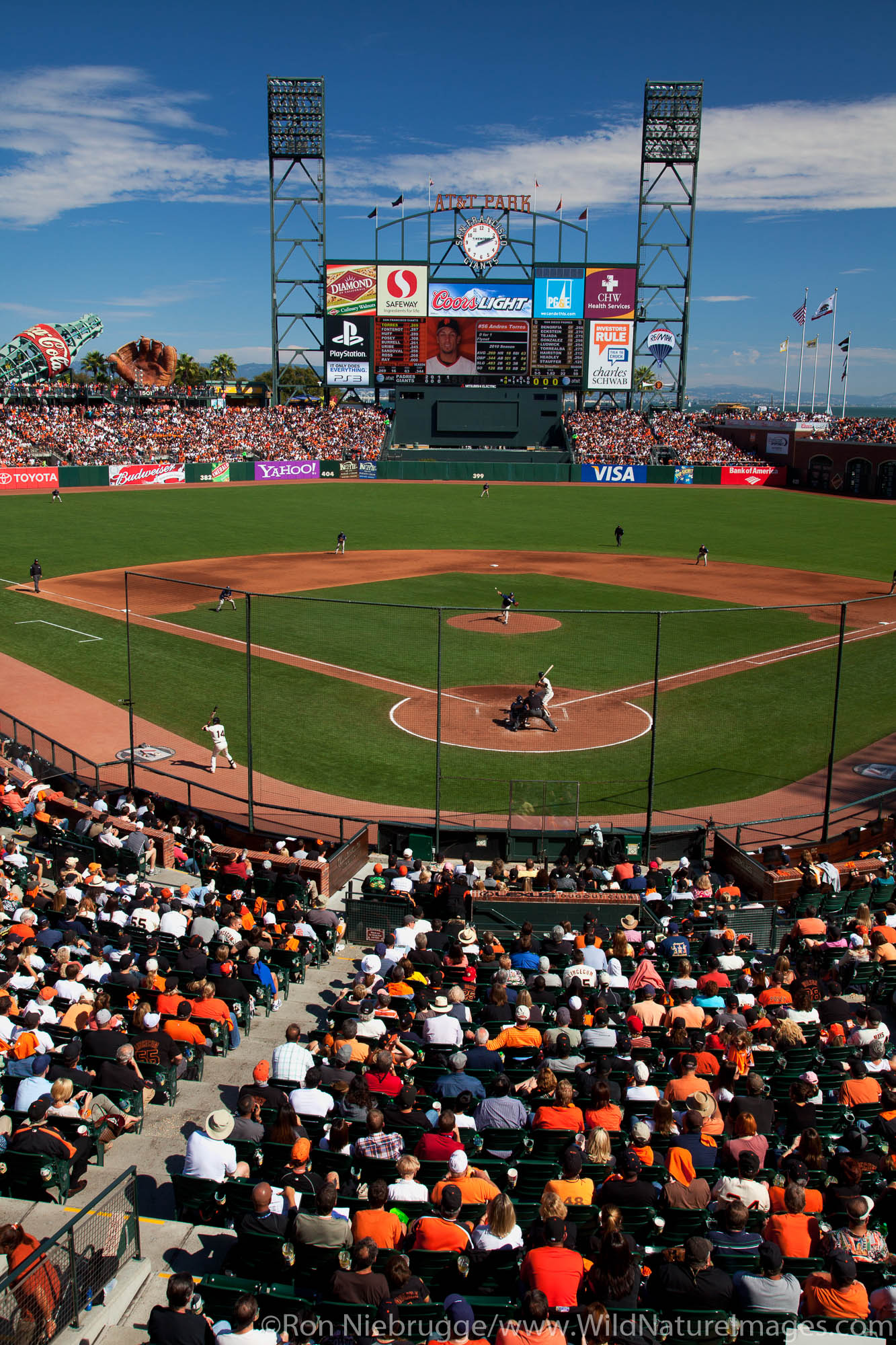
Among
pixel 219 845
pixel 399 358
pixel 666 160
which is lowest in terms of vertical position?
pixel 219 845

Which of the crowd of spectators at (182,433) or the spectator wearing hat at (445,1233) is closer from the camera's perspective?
the spectator wearing hat at (445,1233)

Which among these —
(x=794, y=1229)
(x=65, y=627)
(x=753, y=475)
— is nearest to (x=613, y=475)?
(x=753, y=475)

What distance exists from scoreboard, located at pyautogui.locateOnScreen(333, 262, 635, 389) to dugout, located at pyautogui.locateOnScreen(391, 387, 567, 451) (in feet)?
3.96

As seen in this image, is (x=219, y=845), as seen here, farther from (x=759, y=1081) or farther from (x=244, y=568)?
(x=244, y=568)

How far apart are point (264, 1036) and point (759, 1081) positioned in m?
5.11

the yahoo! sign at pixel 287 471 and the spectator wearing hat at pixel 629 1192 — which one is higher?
the yahoo! sign at pixel 287 471

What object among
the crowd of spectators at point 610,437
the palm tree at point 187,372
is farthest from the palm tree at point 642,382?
the palm tree at point 187,372

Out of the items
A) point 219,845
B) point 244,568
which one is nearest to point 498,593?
point 244,568

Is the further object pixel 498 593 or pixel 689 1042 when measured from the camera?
pixel 498 593

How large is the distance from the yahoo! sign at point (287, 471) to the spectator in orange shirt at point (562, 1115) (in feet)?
275

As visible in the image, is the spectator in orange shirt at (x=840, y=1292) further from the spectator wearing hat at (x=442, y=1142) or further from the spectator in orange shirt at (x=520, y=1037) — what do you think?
the spectator in orange shirt at (x=520, y=1037)

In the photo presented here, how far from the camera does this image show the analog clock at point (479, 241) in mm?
90188

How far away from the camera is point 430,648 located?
31125 millimetres

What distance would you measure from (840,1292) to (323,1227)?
3.20 meters
